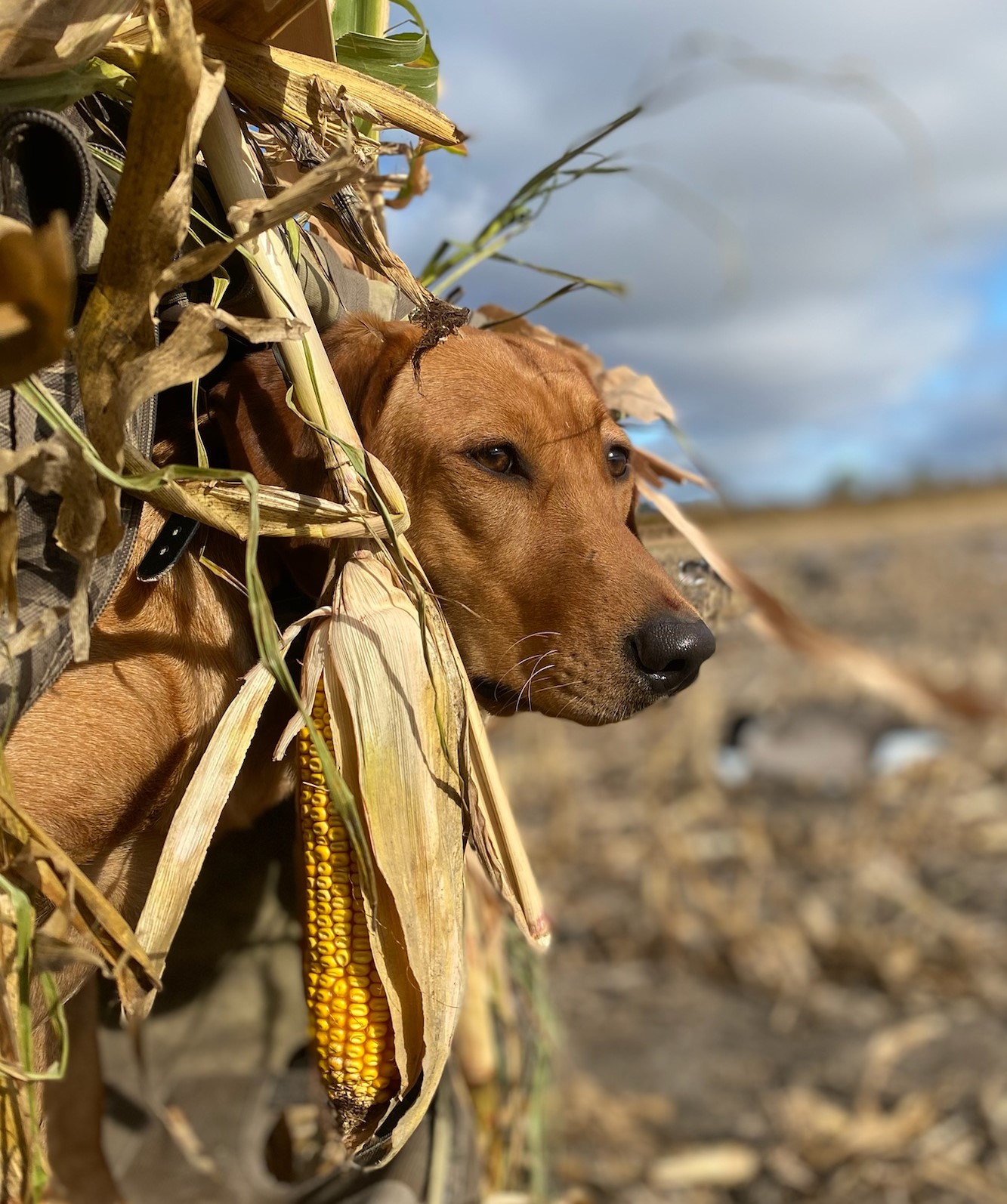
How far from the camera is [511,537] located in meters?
1.83

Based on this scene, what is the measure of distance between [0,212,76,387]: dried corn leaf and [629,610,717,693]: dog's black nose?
92 centimetres

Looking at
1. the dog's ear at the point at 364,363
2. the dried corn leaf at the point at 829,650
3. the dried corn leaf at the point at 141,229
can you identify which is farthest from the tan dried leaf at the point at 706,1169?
the dried corn leaf at the point at 141,229

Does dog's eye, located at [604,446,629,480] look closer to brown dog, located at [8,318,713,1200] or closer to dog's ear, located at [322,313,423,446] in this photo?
brown dog, located at [8,318,713,1200]

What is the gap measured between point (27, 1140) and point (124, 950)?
278mm

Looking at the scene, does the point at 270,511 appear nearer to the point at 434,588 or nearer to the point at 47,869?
the point at 434,588

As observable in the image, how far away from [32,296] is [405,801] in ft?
2.43

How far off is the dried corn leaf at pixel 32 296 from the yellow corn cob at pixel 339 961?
559mm

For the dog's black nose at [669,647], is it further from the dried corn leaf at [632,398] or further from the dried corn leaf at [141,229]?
the dried corn leaf at [141,229]

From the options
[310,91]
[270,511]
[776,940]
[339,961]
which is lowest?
[776,940]

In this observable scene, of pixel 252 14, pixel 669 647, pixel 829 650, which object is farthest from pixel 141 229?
pixel 829 650

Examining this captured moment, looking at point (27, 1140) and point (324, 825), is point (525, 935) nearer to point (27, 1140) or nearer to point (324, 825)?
point (324, 825)

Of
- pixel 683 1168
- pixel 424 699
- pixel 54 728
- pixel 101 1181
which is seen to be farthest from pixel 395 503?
pixel 683 1168

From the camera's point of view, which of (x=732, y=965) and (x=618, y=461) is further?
(x=732, y=965)

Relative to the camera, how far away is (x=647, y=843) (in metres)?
7.36
